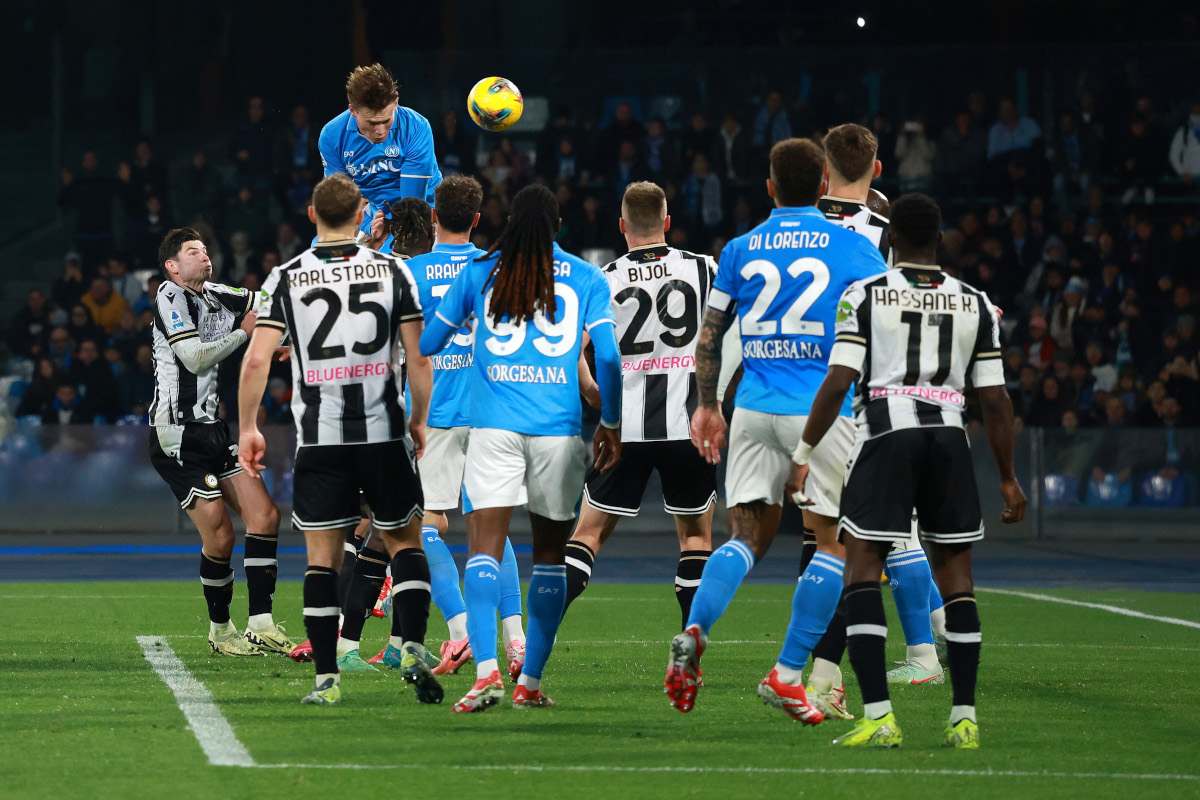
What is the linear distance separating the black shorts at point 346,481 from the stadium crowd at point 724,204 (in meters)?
14.5

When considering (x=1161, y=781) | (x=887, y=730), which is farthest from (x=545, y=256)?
(x=1161, y=781)


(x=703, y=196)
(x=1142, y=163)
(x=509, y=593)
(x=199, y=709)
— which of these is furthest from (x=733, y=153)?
(x=199, y=709)

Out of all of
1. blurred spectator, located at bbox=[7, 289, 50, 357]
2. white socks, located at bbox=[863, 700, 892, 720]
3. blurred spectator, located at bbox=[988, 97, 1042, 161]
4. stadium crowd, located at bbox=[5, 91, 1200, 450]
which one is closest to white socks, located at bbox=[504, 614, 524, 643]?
white socks, located at bbox=[863, 700, 892, 720]

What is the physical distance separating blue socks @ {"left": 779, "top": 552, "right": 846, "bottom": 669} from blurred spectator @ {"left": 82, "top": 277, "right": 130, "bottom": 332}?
1758 cm

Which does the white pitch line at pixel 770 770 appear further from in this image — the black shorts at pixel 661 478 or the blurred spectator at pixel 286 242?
the blurred spectator at pixel 286 242

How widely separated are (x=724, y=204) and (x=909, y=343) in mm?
17922

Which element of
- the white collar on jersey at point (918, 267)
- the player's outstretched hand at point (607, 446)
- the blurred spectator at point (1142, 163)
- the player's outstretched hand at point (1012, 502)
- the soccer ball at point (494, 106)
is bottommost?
the player's outstretched hand at point (1012, 502)

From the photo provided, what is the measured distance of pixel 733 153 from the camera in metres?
25.0

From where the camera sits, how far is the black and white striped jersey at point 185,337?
10672mm

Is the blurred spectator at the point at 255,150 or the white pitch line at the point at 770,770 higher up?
the blurred spectator at the point at 255,150

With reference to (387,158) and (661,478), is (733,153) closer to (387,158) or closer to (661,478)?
(387,158)

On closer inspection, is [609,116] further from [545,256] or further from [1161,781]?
[1161,781]

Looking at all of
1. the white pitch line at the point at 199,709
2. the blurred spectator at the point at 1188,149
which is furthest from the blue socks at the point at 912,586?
the blurred spectator at the point at 1188,149

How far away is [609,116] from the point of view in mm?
25391
